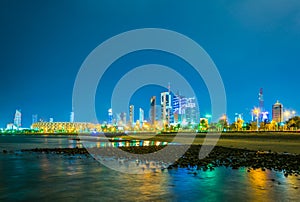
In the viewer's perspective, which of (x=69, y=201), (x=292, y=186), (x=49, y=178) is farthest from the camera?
(x=49, y=178)

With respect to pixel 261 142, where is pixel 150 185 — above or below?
above

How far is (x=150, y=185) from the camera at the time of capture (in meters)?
13.6

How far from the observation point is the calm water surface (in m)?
11.3

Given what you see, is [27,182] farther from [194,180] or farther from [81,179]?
[194,180]

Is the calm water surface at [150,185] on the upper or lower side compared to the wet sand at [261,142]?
upper

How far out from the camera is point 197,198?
11234mm

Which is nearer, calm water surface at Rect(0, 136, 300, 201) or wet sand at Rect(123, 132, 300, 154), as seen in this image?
calm water surface at Rect(0, 136, 300, 201)

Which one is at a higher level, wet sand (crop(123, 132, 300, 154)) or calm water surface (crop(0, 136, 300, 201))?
calm water surface (crop(0, 136, 300, 201))

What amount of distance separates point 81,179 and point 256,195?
7949 mm

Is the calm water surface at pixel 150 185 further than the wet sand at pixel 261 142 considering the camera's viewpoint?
No

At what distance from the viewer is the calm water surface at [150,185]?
37.2ft

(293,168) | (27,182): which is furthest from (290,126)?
(27,182)

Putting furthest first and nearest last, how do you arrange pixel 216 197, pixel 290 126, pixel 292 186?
pixel 290 126 → pixel 292 186 → pixel 216 197

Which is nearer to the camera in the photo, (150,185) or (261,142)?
(150,185)
